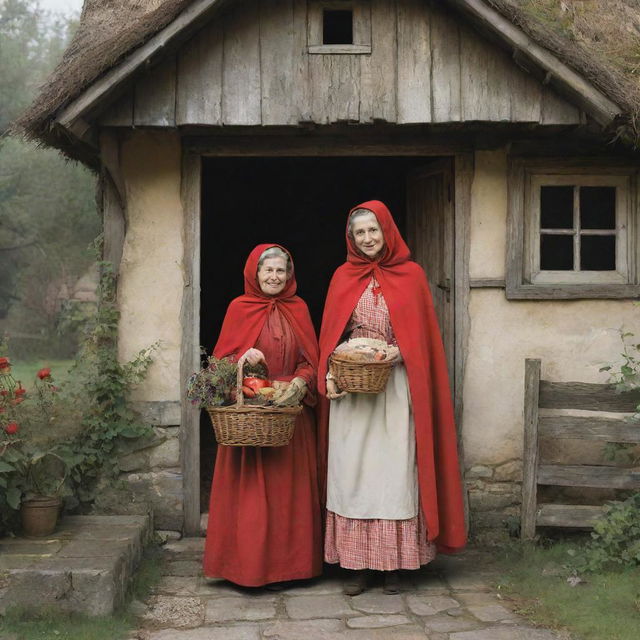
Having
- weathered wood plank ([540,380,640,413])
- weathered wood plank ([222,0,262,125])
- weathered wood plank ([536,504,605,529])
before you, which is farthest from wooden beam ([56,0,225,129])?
weathered wood plank ([536,504,605,529])

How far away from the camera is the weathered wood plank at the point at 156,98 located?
525 cm

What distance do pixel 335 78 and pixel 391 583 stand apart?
118 inches

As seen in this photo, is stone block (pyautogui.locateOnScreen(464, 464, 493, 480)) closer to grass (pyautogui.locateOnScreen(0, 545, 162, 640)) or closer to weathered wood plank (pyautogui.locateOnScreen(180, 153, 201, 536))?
weathered wood plank (pyautogui.locateOnScreen(180, 153, 201, 536))

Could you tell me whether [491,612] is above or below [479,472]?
below

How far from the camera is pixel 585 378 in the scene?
579 centimetres

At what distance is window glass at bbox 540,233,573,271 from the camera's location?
589 centimetres

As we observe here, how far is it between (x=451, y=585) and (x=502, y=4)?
10.9 feet

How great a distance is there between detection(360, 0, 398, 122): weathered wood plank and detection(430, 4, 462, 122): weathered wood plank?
243 mm

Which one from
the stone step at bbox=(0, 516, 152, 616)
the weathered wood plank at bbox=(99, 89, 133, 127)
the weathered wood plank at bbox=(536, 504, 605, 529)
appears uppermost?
the weathered wood plank at bbox=(99, 89, 133, 127)

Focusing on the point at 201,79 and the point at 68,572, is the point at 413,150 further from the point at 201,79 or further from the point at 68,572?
the point at 68,572

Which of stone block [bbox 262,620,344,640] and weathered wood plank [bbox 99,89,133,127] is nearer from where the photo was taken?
stone block [bbox 262,620,344,640]

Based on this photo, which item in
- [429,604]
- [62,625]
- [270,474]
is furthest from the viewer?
[270,474]

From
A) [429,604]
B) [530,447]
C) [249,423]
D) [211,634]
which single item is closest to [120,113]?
[249,423]

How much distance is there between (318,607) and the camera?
4.61m
